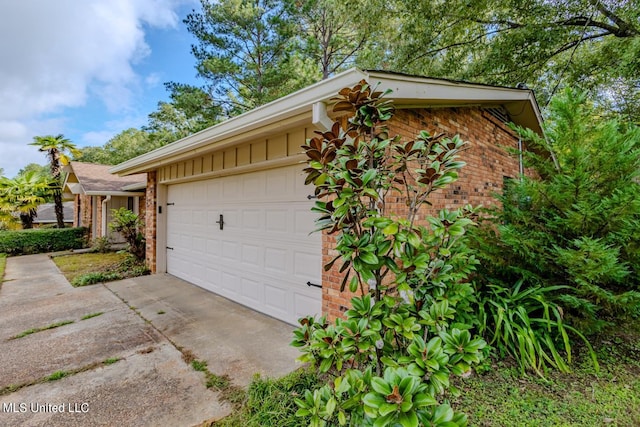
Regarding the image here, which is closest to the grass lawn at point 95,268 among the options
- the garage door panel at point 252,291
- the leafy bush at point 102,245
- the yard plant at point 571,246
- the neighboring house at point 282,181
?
the leafy bush at point 102,245

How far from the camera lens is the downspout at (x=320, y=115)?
264cm

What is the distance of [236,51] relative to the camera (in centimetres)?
1269

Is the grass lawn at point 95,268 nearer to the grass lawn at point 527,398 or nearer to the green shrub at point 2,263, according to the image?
the green shrub at point 2,263

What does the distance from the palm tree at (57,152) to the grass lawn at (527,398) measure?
15.2m

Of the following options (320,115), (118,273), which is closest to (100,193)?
(118,273)

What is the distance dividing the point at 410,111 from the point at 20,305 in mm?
7003

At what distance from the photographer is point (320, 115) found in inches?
104

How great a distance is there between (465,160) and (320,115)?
3073 mm

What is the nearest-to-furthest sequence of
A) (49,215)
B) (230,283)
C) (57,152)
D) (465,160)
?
(465,160) → (230,283) → (57,152) → (49,215)

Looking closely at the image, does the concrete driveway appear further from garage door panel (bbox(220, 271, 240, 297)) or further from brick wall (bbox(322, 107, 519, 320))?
brick wall (bbox(322, 107, 519, 320))

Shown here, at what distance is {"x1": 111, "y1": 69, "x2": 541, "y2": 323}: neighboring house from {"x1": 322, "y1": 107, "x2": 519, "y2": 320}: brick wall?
0.02 m

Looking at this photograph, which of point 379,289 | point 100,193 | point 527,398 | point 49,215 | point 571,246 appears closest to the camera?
point 379,289

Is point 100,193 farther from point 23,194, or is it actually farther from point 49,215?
point 49,215

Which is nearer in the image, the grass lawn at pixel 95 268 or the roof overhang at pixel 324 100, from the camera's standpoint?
the roof overhang at pixel 324 100
